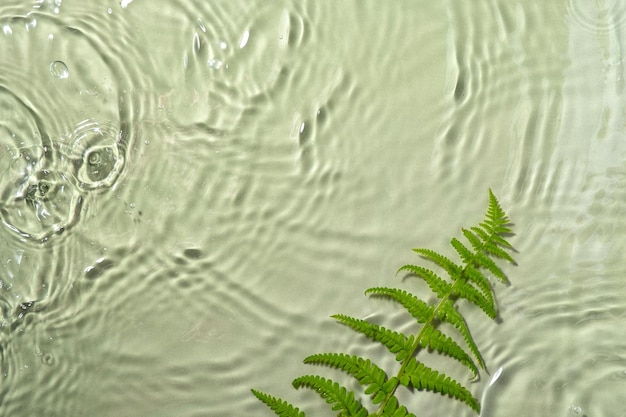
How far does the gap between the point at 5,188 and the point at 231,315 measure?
788 mm

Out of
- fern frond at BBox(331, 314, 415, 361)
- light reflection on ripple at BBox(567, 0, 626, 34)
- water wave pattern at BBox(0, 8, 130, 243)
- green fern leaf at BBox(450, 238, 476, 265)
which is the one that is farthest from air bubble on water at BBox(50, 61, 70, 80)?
light reflection on ripple at BBox(567, 0, 626, 34)

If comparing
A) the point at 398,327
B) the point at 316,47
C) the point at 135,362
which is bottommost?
the point at 135,362

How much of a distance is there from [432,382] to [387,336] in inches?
6.4

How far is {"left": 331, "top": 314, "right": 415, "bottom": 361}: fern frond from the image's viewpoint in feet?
5.18

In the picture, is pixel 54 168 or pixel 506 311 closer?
pixel 506 311

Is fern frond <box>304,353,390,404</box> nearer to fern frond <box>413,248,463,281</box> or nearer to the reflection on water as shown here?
the reflection on water

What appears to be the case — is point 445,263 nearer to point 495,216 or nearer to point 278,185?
point 495,216

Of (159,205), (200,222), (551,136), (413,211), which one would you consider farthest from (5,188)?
(551,136)

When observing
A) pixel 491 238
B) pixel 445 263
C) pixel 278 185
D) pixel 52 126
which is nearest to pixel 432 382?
pixel 445 263

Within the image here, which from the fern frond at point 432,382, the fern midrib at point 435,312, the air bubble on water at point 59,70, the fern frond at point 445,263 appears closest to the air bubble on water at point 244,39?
the air bubble on water at point 59,70

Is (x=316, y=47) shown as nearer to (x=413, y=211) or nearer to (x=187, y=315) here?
(x=413, y=211)

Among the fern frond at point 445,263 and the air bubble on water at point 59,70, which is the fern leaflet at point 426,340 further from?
the air bubble on water at point 59,70

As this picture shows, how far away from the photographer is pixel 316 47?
1.80 m

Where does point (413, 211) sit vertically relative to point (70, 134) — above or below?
above
